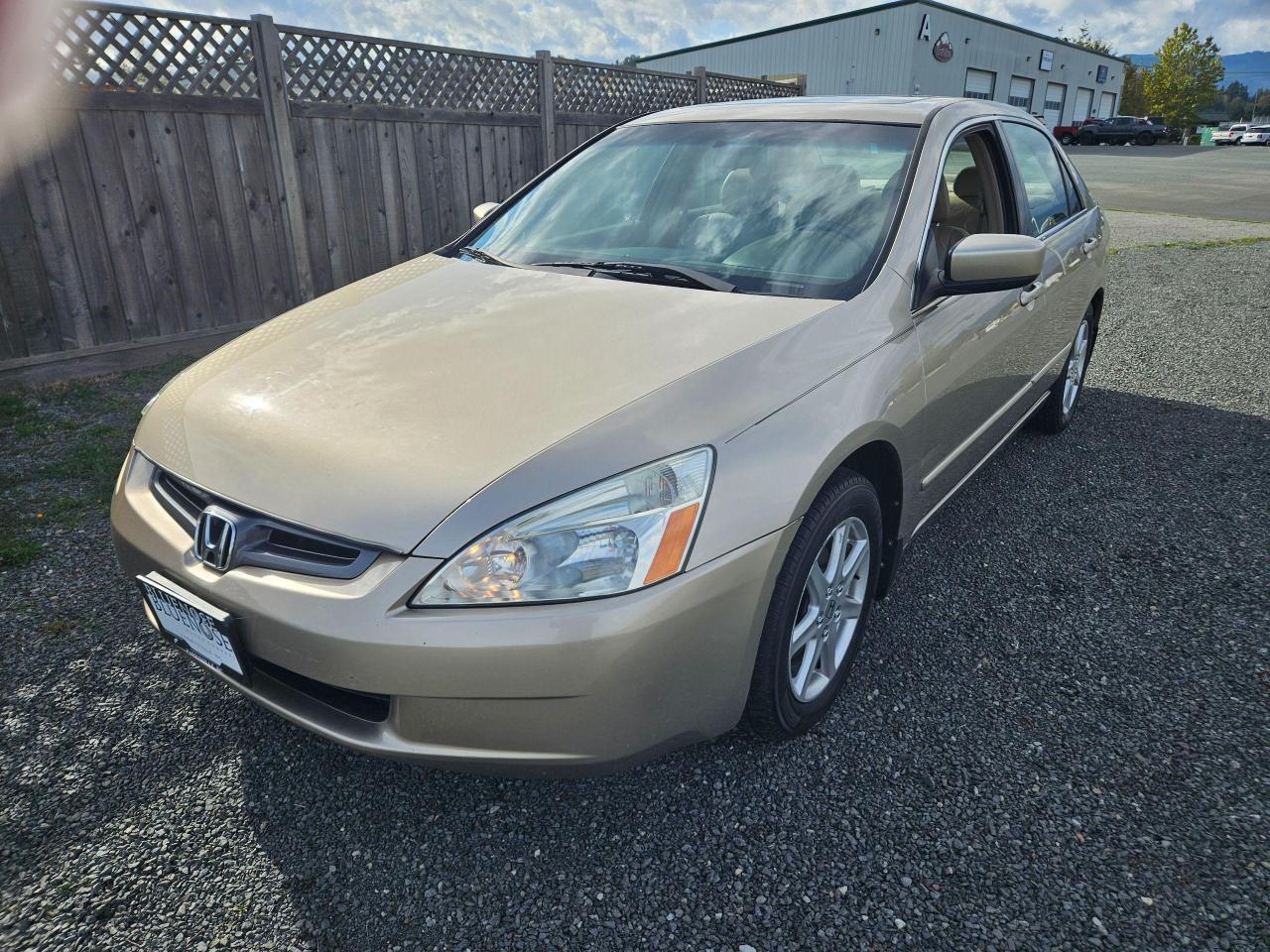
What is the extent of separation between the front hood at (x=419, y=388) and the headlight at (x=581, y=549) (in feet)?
0.38

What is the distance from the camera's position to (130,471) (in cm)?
218

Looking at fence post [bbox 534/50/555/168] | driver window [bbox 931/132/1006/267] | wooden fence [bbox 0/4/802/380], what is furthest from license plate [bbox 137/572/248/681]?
fence post [bbox 534/50/555/168]

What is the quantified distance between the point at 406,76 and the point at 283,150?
4.13 ft

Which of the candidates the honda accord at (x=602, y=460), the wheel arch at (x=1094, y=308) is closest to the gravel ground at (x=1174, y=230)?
the wheel arch at (x=1094, y=308)

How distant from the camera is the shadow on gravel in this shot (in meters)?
1.73

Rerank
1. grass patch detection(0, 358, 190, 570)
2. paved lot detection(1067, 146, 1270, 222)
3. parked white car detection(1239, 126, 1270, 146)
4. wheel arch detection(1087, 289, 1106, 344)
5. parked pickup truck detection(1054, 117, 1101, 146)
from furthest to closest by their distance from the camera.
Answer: parked white car detection(1239, 126, 1270, 146) → parked pickup truck detection(1054, 117, 1101, 146) → paved lot detection(1067, 146, 1270, 222) → wheel arch detection(1087, 289, 1106, 344) → grass patch detection(0, 358, 190, 570)

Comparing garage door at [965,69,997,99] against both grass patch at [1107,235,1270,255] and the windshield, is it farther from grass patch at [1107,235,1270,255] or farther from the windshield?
the windshield

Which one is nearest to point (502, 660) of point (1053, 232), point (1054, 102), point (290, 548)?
point (290, 548)

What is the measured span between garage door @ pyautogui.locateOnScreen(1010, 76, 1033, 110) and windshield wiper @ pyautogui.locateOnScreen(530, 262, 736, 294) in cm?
4814

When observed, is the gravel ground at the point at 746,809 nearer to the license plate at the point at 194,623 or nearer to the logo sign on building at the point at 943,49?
the license plate at the point at 194,623

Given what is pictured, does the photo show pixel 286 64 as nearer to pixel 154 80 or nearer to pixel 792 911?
pixel 154 80

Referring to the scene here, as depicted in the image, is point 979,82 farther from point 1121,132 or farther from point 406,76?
point 406,76

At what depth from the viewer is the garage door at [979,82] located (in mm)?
39688

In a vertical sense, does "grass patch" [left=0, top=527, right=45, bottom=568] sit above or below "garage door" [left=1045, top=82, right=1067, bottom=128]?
below
